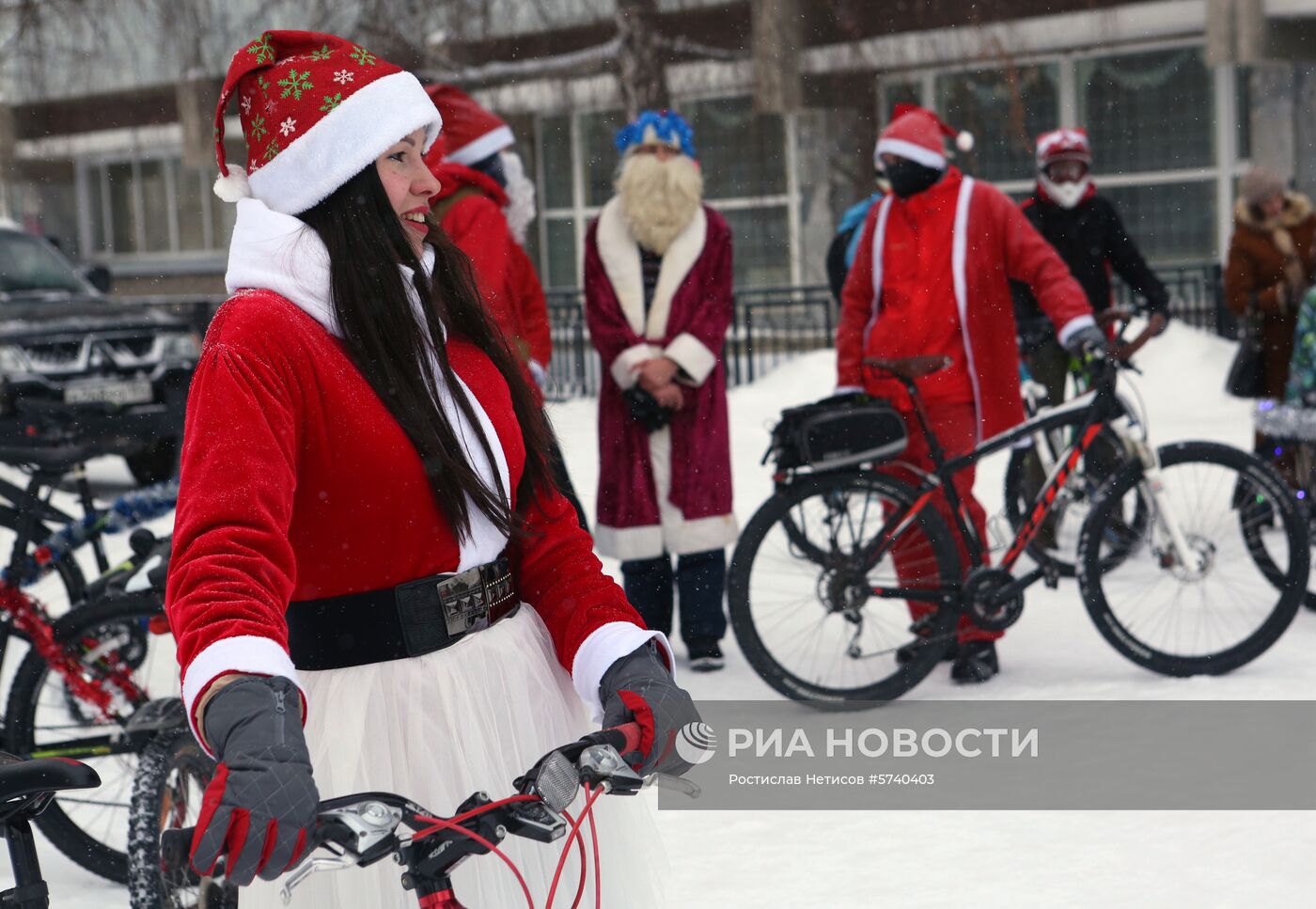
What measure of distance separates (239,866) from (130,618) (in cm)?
252

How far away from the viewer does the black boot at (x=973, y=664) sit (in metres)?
5.32

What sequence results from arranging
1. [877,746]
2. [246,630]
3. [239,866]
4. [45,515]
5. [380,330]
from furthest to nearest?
[877,746] < [45,515] < [380,330] < [246,630] < [239,866]

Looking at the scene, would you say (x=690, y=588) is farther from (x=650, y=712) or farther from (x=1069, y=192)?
(x=650, y=712)

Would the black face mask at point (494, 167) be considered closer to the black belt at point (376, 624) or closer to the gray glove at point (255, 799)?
the black belt at point (376, 624)

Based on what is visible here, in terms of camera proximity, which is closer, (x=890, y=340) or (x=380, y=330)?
(x=380, y=330)

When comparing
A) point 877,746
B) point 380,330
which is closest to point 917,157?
point 877,746

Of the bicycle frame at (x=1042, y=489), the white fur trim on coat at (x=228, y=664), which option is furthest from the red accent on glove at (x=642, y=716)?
the bicycle frame at (x=1042, y=489)

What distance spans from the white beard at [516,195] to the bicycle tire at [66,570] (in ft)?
6.47

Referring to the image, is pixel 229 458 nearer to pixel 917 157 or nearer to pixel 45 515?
pixel 45 515

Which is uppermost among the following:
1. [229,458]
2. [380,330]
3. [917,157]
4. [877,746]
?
[917,157]

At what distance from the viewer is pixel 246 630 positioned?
162 centimetres

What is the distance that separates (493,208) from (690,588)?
1.50 meters

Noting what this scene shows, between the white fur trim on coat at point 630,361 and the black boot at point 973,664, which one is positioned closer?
the black boot at point 973,664

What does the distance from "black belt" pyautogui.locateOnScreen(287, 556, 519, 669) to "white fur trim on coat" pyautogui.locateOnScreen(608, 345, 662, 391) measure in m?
3.55
